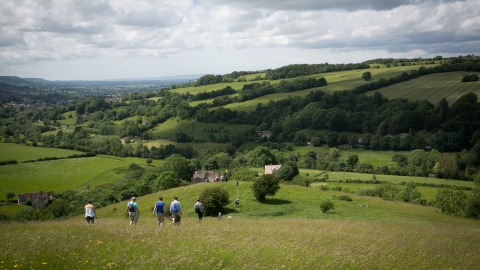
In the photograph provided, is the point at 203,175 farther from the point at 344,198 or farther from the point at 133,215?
the point at 133,215

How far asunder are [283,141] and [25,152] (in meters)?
85.3

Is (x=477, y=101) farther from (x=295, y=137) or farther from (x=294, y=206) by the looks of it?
(x=294, y=206)

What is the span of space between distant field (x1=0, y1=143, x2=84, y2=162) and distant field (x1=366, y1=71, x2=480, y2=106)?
4766 inches

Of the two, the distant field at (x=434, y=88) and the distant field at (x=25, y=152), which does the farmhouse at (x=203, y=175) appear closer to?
the distant field at (x=25, y=152)

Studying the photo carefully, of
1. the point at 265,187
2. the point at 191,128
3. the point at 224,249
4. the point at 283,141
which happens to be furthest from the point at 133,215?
the point at 191,128

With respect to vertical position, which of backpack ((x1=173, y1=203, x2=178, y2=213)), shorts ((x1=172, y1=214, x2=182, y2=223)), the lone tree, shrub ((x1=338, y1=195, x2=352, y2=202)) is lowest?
shrub ((x1=338, y1=195, x2=352, y2=202))

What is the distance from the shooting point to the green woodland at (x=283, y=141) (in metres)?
62.3

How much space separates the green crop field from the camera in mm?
77188

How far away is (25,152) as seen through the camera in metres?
102

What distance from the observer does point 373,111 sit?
416 feet

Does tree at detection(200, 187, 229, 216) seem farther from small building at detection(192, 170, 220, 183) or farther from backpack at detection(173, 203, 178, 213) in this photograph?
small building at detection(192, 170, 220, 183)

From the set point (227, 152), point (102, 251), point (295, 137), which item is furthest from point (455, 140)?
point (102, 251)

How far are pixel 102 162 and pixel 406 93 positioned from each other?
113 m

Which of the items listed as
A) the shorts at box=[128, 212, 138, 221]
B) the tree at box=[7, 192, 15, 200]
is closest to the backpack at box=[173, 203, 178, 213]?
the shorts at box=[128, 212, 138, 221]
